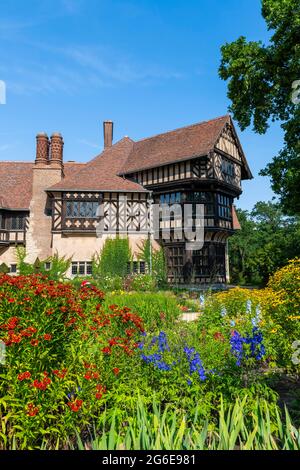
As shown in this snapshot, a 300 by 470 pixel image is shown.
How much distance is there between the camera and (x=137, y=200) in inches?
893

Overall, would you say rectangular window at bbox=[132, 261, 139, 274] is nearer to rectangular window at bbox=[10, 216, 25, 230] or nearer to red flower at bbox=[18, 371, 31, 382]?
rectangular window at bbox=[10, 216, 25, 230]

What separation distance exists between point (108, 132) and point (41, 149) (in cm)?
578

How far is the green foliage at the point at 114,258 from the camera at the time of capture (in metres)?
21.5

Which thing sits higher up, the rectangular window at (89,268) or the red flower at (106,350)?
the rectangular window at (89,268)

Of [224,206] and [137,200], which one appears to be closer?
[224,206]

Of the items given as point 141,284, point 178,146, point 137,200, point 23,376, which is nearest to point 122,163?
point 137,200

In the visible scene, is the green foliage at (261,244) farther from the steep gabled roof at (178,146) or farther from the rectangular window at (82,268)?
the rectangular window at (82,268)

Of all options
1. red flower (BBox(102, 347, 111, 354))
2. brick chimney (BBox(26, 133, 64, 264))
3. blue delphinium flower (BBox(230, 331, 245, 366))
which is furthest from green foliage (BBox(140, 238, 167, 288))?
red flower (BBox(102, 347, 111, 354))

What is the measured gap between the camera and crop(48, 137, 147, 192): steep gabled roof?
22219mm

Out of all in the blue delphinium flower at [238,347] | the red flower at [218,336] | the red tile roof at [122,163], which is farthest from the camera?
the red tile roof at [122,163]

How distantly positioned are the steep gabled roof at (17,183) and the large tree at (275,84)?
50.2 feet

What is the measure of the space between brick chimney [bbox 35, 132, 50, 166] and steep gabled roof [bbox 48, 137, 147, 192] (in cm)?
240

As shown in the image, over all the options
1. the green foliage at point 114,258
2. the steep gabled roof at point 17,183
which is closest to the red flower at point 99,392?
the green foliage at point 114,258

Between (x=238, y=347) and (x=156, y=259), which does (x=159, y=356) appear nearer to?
(x=238, y=347)
